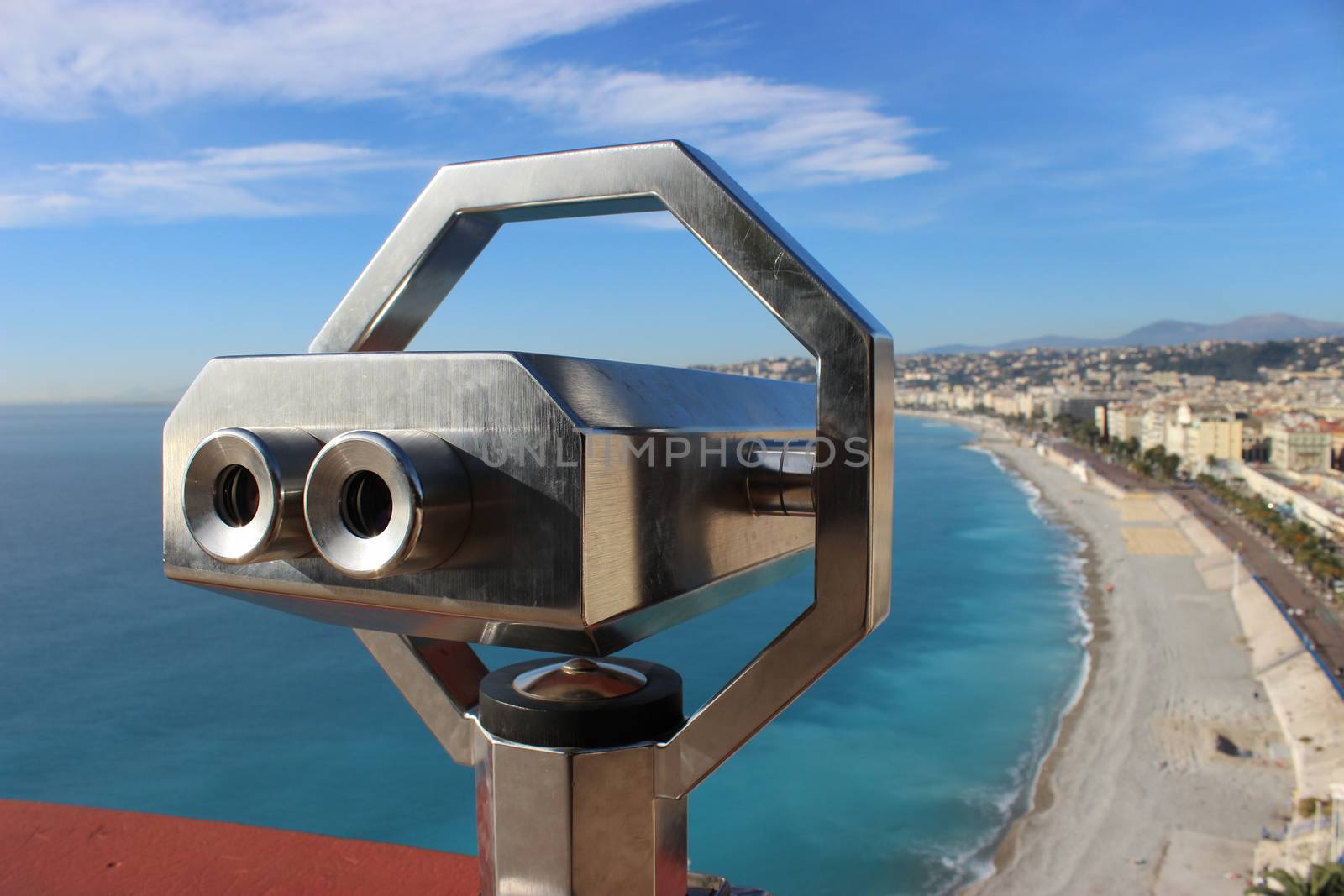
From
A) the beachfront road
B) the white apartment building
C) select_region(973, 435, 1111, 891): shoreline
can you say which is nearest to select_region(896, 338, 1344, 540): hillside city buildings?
the white apartment building

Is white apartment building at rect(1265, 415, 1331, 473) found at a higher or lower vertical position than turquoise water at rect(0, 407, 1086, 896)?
higher

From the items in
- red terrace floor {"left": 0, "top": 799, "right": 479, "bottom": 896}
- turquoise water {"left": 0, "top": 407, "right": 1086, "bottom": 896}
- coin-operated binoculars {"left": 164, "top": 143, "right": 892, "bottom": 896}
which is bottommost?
turquoise water {"left": 0, "top": 407, "right": 1086, "bottom": 896}

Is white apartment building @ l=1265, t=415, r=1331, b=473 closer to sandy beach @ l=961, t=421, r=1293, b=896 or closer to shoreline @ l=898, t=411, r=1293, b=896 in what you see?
shoreline @ l=898, t=411, r=1293, b=896

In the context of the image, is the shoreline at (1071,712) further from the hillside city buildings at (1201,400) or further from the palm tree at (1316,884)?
the hillside city buildings at (1201,400)

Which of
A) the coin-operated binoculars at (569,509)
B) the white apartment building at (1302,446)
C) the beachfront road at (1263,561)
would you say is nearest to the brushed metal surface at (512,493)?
the coin-operated binoculars at (569,509)

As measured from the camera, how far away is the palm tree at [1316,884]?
21.6ft

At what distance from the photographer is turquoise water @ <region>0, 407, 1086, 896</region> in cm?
1068

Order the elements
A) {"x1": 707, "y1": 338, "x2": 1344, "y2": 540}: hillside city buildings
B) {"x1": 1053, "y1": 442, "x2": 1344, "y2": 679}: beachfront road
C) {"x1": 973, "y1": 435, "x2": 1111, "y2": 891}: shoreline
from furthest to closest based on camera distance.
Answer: {"x1": 707, "y1": 338, "x2": 1344, "y2": 540}: hillside city buildings → {"x1": 1053, "y1": 442, "x2": 1344, "y2": 679}: beachfront road → {"x1": 973, "y1": 435, "x2": 1111, "y2": 891}: shoreline

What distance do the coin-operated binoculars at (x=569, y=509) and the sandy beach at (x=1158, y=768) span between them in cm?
978

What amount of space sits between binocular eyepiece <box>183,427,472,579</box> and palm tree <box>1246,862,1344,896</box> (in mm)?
7987

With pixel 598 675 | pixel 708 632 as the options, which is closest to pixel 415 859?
pixel 598 675

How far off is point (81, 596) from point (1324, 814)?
20.0 m

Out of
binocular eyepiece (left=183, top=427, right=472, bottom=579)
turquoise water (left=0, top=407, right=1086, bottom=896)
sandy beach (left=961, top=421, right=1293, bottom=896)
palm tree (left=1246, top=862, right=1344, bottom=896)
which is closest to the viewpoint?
binocular eyepiece (left=183, top=427, right=472, bottom=579)

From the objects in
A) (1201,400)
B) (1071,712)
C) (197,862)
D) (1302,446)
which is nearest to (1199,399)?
(1201,400)
